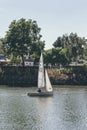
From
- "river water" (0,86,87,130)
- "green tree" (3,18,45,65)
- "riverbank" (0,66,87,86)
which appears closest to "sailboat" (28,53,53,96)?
"river water" (0,86,87,130)

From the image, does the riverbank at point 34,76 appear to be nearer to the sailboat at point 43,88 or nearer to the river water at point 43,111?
the river water at point 43,111

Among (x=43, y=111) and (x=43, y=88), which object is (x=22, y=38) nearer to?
(x=43, y=88)

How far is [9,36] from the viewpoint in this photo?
186 metres

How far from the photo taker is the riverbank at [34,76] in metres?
173

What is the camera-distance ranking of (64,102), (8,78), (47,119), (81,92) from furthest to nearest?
(8,78)
(81,92)
(64,102)
(47,119)

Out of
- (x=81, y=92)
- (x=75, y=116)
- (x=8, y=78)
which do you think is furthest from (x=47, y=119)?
→ (x=8, y=78)

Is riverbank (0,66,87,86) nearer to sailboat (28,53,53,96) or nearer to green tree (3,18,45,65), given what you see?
green tree (3,18,45,65)

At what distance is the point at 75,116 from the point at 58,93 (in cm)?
4817

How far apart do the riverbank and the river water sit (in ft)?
112

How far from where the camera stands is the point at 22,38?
18625 cm

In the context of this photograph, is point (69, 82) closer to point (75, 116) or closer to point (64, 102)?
point (64, 102)

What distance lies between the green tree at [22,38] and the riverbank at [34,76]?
32.1 feet


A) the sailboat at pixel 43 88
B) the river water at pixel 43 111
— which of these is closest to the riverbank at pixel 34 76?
the river water at pixel 43 111

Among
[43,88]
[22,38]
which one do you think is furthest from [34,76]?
[43,88]
